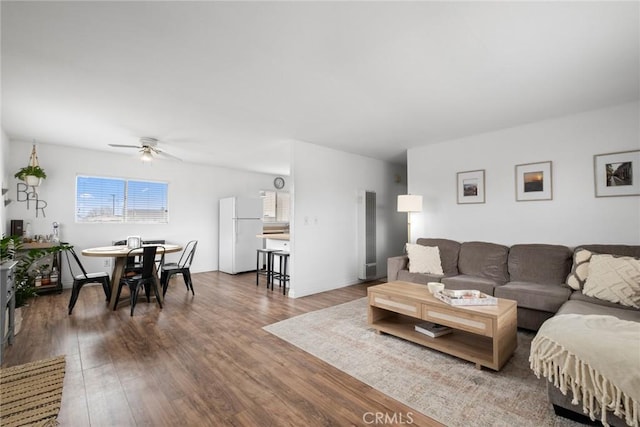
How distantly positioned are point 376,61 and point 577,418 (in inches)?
104

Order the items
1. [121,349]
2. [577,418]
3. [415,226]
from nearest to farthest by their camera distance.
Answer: [577,418], [121,349], [415,226]

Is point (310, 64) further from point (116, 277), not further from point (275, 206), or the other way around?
point (275, 206)

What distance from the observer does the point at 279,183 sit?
7930 millimetres

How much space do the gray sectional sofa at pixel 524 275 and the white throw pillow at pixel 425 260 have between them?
0.11 metres

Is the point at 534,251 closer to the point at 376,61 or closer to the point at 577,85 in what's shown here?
the point at 577,85

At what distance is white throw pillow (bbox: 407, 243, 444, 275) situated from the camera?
3803mm

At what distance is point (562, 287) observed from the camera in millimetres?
2932

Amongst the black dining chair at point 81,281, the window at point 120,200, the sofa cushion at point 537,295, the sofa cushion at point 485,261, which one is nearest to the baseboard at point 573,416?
the sofa cushion at point 537,295

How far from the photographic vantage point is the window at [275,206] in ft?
25.1

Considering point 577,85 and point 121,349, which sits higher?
point 577,85

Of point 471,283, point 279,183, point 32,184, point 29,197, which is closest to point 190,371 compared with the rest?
point 471,283

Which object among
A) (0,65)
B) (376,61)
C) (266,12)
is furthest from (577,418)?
(0,65)

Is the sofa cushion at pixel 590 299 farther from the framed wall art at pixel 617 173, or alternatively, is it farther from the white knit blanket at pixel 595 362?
the framed wall art at pixel 617 173

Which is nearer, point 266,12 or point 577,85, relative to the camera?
point 266,12
